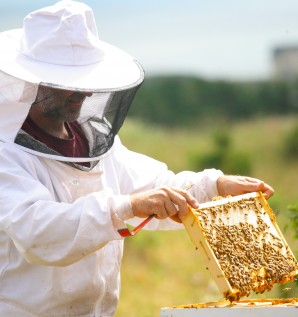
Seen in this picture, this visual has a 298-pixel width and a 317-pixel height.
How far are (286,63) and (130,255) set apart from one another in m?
47.4

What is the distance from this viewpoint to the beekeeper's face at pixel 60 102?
523 centimetres

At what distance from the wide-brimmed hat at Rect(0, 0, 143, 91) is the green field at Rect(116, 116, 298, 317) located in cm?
125

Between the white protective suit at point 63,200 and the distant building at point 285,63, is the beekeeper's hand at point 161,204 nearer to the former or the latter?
the white protective suit at point 63,200

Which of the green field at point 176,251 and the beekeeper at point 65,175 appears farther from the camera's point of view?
the green field at point 176,251

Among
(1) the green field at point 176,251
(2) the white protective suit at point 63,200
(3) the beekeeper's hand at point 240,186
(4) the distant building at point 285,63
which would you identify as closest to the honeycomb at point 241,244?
(3) the beekeeper's hand at point 240,186

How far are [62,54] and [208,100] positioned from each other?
45916 millimetres

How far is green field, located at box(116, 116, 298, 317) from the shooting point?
11.0m

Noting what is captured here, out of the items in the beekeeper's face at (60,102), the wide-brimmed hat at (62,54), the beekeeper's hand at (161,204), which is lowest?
the beekeeper's hand at (161,204)

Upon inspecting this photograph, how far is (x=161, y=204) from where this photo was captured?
483 cm

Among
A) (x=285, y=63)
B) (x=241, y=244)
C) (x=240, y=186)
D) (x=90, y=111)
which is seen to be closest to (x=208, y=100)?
(x=285, y=63)

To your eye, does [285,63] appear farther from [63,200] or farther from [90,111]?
[63,200]

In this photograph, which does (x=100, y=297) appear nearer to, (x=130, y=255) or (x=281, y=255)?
(x=281, y=255)

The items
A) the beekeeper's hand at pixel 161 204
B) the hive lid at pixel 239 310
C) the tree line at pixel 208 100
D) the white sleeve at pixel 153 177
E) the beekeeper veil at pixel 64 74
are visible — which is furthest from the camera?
the tree line at pixel 208 100

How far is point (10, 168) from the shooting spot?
5.10m
